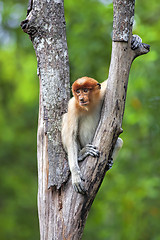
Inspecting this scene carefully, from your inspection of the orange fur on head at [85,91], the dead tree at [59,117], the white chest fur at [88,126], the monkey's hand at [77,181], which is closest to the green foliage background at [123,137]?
the white chest fur at [88,126]

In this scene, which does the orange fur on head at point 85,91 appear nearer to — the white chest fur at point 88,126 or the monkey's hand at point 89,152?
the white chest fur at point 88,126

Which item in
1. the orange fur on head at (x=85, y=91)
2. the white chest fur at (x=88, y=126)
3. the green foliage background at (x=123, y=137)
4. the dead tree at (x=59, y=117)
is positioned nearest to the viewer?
the dead tree at (x=59, y=117)

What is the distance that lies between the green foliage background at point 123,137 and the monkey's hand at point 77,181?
3303 millimetres

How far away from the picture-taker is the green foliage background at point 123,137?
7.84 m

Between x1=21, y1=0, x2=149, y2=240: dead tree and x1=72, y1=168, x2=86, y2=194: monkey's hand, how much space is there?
63 mm

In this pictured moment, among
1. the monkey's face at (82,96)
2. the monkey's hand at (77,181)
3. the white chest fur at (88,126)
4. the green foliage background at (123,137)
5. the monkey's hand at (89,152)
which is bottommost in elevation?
the monkey's hand at (77,181)

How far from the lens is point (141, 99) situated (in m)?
7.81

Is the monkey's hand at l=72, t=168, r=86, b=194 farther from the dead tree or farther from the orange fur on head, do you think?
the orange fur on head

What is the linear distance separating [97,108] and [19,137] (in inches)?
318

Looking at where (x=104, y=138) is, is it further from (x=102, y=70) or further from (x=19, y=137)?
(x=19, y=137)

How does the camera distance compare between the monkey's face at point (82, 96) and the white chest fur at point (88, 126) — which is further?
the white chest fur at point (88, 126)

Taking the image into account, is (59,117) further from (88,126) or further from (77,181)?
(77,181)

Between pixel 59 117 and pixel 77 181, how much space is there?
0.86 metres

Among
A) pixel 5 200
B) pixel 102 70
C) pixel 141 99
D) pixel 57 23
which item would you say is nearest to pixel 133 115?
pixel 141 99
